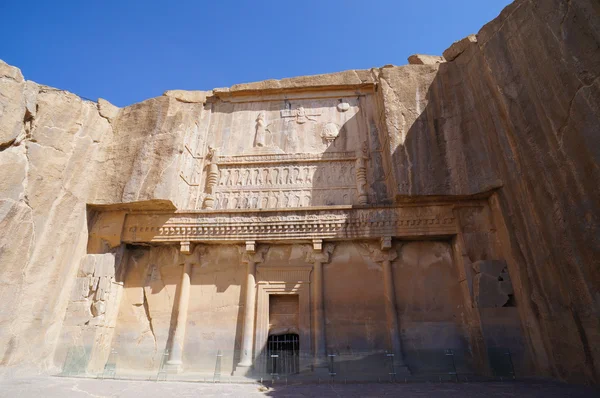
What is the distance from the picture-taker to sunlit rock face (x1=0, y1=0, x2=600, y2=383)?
5.29 metres

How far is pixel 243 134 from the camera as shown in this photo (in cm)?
844

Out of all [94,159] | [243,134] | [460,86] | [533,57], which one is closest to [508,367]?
[533,57]

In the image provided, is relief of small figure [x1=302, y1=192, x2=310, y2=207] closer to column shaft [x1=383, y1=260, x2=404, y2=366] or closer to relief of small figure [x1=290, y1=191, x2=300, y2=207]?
relief of small figure [x1=290, y1=191, x2=300, y2=207]

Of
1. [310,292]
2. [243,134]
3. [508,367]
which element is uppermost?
Result: [243,134]

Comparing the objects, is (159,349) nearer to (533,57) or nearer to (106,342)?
(106,342)

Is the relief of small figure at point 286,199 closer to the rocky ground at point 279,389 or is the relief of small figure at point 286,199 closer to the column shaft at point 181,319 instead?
the column shaft at point 181,319

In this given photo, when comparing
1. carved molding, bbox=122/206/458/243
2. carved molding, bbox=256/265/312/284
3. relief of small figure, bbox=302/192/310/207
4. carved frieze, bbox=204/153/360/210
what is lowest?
carved molding, bbox=256/265/312/284

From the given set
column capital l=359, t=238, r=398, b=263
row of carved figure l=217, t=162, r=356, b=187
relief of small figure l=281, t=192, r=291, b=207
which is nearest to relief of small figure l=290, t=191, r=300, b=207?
relief of small figure l=281, t=192, r=291, b=207

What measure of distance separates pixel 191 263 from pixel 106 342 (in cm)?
214

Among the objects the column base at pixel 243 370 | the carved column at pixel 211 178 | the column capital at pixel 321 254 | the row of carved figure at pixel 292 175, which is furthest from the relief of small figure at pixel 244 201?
the column base at pixel 243 370

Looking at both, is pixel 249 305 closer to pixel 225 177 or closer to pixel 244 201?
pixel 244 201

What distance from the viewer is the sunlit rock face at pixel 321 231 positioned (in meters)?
5.29

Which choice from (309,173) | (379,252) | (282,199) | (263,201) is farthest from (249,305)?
(309,173)

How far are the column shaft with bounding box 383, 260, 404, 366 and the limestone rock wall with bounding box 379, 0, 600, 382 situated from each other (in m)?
1.69
